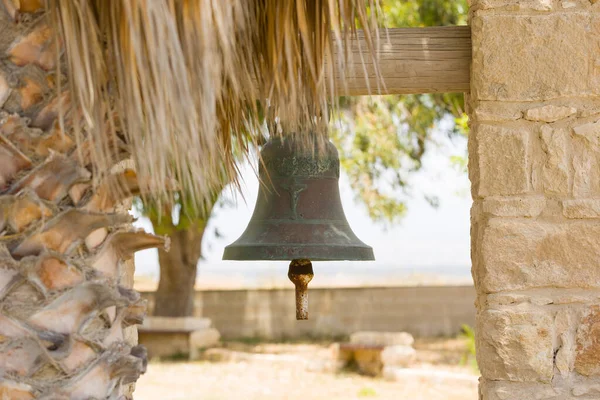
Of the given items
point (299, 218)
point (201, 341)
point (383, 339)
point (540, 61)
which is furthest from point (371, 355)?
point (540, 61)

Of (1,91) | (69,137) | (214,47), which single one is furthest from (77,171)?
(214,47)

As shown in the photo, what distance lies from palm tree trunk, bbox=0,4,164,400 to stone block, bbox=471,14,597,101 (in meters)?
1.33

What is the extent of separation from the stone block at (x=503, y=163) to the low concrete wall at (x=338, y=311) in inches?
350

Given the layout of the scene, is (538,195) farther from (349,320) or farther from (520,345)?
(349,320)

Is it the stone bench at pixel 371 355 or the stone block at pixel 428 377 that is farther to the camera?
the stone bench at pixel 371 355

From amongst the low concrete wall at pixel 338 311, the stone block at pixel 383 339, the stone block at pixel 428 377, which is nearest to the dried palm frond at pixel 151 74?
the stone block at pixel 428 377

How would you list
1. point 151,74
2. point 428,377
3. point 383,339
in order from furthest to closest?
point 383,339 → point 428,377 → point 151,74

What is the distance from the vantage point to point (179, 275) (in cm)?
1029

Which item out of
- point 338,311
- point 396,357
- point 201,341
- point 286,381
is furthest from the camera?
point 338,311

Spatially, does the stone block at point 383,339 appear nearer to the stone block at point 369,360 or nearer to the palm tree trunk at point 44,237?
the stone block at point 369,360

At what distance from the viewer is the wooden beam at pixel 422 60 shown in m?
2.53

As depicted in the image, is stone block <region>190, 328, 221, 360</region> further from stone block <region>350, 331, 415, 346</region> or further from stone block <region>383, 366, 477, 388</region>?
stone block <region>383, 366, 477, 388</region>

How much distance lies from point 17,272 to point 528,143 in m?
1.60

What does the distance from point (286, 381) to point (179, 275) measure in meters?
2.79
